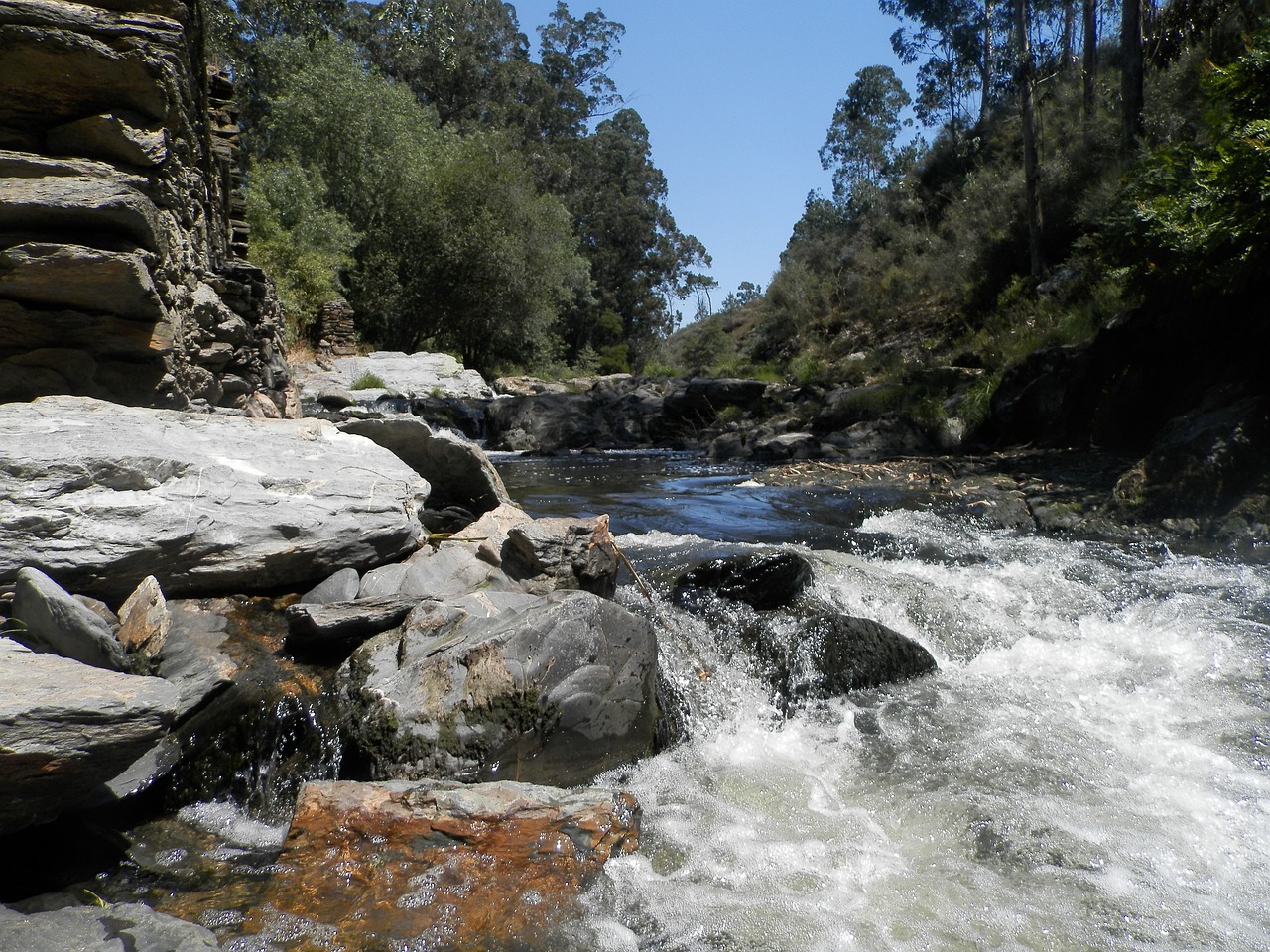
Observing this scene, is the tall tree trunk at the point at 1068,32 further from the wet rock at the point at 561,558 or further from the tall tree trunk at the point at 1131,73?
the wet rock at the point at 561,558

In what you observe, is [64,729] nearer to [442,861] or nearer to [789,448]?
[442,861]

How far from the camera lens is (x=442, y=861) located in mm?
2633

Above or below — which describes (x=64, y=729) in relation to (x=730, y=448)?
below

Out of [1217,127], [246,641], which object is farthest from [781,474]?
[246,641]

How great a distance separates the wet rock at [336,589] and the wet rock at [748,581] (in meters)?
1.94

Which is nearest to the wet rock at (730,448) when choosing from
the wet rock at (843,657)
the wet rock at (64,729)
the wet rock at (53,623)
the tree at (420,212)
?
the wet rock at (843,657)

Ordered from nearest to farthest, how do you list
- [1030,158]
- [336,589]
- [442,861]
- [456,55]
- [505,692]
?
[442,861], [505,692], [336,589], [1030,158], [456,55]

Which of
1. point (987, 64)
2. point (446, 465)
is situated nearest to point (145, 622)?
point (446, 465)

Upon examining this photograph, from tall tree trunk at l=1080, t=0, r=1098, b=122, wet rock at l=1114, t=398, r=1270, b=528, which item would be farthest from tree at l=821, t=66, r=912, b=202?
wet rock at l=1114, t=398, r=1270, b=528

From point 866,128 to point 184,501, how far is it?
163 ft

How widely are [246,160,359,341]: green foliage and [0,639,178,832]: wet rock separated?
16.3 metres

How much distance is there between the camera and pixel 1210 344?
892 cm

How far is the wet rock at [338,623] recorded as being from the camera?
11.3 feet

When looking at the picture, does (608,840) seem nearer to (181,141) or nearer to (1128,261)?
(181,141)
